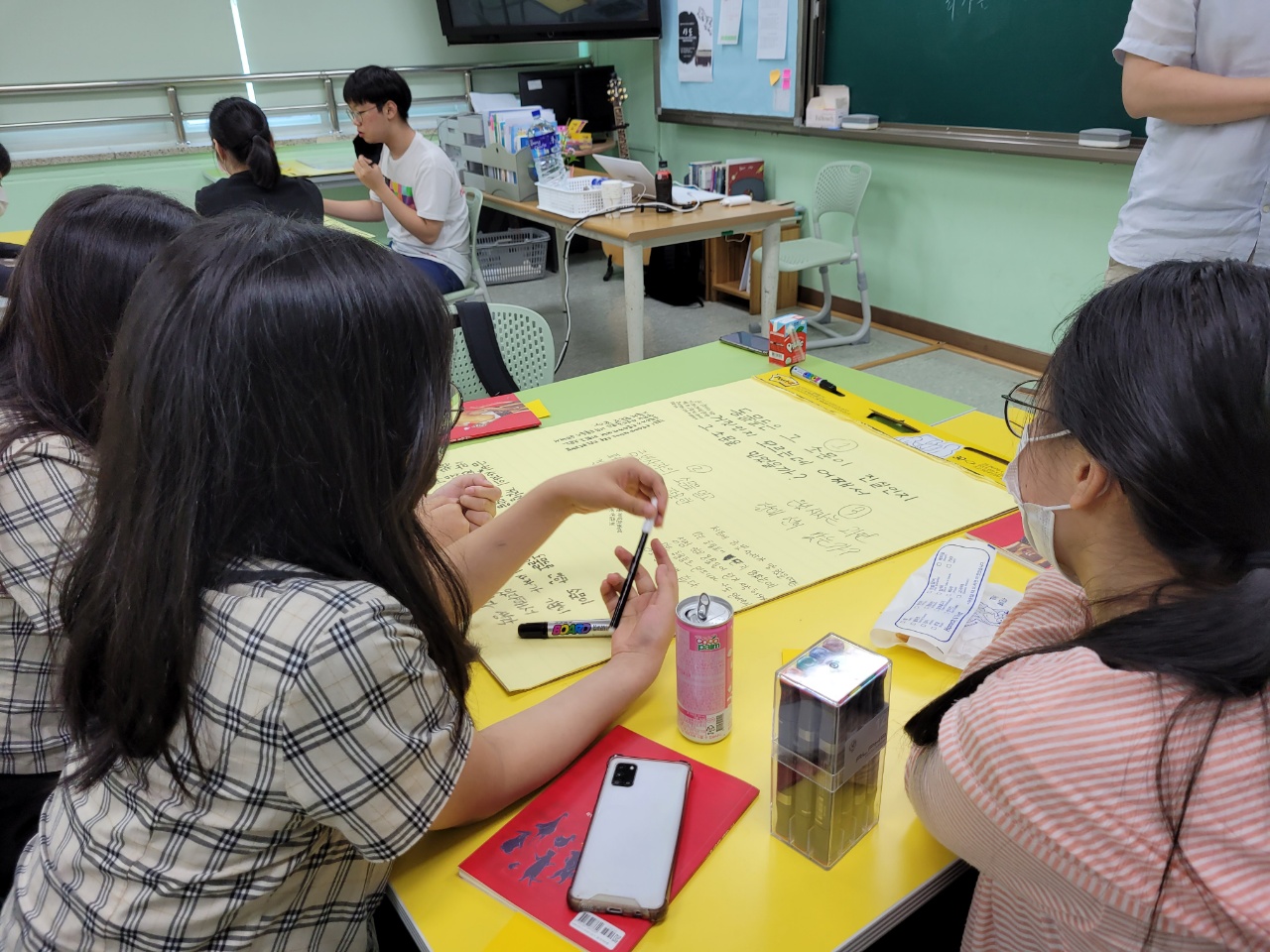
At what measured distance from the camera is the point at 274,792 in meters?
0.65

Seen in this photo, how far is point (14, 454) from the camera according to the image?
2.83ft

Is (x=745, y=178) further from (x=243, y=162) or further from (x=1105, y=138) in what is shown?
(x=243, y=162)

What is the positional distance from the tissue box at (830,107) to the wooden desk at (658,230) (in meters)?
0.79

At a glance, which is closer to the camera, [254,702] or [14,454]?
[254,702]

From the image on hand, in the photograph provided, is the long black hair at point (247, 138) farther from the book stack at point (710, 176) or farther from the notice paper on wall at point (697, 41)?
the notice paper on wall at point (697, 41)

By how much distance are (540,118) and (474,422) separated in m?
2.61

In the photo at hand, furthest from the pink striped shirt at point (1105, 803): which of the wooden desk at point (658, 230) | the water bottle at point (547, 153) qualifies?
the water bottle at point (547, 153)

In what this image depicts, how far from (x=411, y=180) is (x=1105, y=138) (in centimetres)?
246

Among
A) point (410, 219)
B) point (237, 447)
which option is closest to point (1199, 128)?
point (237, 447)

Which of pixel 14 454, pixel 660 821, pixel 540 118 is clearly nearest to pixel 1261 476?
pixel 660 821

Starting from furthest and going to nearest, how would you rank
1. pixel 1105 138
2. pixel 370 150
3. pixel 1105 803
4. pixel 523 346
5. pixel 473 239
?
pixel 370 150 → pixel 473 239 → pixel 1105 138 → pixel 523 346 → pixel 1105 803

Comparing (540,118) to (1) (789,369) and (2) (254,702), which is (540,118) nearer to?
(1) (789,369)

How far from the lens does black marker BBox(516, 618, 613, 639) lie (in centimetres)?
98

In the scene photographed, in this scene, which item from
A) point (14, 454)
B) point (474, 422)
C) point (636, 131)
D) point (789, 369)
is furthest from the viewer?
point (636, 131)
